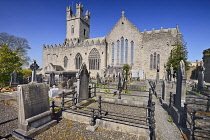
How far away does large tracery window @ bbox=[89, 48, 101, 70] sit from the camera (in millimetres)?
32312

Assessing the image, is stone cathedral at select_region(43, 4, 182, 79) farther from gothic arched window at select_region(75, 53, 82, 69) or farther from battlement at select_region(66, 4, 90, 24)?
battlement at select_region(66, 4, 90, 24)

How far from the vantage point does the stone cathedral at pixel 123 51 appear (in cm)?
2664

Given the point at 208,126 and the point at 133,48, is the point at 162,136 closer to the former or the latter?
the point at 208,126

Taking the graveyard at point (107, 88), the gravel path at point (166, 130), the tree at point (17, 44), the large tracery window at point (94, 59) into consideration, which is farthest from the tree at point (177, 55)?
the tree at point (17, 44)

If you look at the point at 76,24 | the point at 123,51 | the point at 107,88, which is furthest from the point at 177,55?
the point at 76,24

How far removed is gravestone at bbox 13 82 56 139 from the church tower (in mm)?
39315

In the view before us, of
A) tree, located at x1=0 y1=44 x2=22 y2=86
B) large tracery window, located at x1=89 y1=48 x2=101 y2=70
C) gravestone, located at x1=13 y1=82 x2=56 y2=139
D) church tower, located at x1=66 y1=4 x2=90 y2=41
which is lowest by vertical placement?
gravestone, located at x1=13 y1=82 x2=56 y2=139

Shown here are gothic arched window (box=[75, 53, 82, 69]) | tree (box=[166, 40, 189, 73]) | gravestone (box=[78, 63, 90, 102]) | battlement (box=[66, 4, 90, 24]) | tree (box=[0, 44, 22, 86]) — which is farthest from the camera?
battlement (box=[66, 4, 90, 24])

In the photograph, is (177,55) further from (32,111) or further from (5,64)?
(5,64)

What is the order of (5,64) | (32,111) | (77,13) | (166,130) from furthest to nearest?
1. (77,13)
2. (5,64)
3. (166,130)
4. (32,111)

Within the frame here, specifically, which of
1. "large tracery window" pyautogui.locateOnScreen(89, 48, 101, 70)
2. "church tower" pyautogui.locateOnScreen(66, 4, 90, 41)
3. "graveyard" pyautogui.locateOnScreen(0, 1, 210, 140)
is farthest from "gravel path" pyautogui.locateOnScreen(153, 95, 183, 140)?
"church tower" pyautogui.locateOnScreen(66, 4, 90, 41)

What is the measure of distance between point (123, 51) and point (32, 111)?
28.2 meters

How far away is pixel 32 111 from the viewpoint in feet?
12.6

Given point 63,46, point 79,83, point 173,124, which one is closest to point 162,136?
point 173,124
